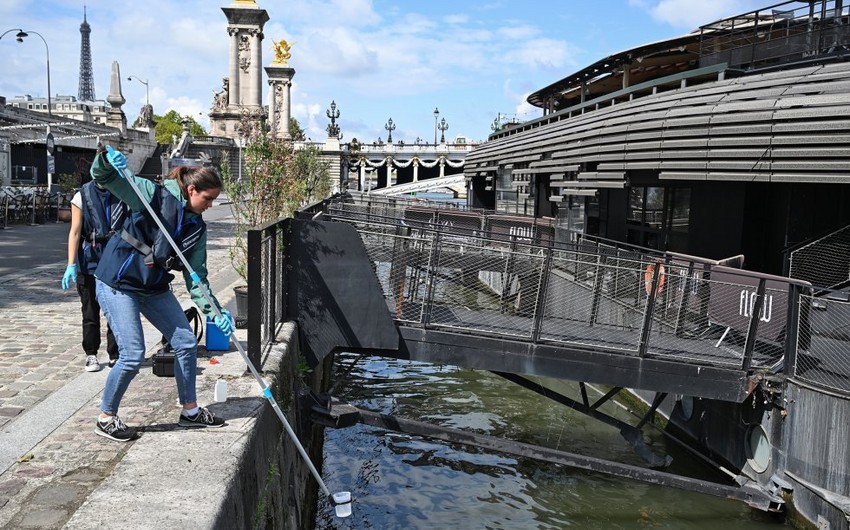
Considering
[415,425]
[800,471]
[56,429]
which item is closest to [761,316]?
[800,471]

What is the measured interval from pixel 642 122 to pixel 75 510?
41.1ft

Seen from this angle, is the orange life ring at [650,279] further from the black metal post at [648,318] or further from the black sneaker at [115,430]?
the black sneaker at [115,430]

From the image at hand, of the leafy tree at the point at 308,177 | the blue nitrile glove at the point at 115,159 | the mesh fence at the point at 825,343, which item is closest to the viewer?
the blue nitrile glove at the point at 115,159

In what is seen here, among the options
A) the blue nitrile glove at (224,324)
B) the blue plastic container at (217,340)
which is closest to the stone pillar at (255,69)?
the blue plastic container at (217,340)

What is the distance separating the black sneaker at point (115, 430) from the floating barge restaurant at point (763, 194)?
662 centimetres

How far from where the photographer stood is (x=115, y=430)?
16.2 feet

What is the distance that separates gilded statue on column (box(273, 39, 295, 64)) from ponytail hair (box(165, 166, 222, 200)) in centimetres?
7190

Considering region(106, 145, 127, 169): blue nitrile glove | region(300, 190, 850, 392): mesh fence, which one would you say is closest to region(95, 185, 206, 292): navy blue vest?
region(106, 145, 127, 169): blue nitrile glove

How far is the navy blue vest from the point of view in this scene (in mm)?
4781

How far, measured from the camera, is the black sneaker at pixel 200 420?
511cm

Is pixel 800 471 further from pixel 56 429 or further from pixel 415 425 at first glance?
pixel 56 429

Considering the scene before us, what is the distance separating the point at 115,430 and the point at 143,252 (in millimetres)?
1165

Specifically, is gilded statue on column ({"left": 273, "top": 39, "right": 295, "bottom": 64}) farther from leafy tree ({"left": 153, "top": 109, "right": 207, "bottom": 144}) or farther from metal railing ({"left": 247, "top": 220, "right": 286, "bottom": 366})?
metal railing ({"left": 247, "top": 220, "right": 286, "bottom": 366})

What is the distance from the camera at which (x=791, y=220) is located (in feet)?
41.3
